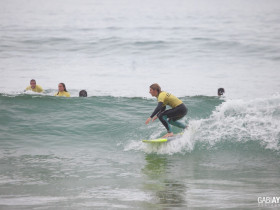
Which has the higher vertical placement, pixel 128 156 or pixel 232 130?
pixel 232 130

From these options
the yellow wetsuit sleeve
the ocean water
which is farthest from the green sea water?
the yellow wetsuit sleeve

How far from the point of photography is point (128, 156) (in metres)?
10.3

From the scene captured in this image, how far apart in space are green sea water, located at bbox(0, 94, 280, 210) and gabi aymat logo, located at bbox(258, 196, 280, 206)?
0.33 ft

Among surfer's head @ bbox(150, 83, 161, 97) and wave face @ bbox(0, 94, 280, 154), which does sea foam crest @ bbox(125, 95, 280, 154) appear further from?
surfer's head @ bbox(150, 83, 161, 97)

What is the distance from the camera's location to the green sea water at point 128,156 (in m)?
6.77

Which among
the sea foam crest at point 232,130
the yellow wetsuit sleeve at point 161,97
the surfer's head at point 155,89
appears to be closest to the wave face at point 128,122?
the sea foam crest at point 232,130

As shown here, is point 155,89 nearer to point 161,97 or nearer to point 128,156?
point 161,97

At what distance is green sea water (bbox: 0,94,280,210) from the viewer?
266 inches

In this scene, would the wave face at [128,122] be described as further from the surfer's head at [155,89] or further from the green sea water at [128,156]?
the surfer's head at [155,89]

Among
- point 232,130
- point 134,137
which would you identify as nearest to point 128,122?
point 134,137

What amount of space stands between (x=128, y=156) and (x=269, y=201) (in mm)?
4647

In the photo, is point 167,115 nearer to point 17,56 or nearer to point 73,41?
point 17,56

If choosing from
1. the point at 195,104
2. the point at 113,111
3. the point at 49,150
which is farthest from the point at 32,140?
the point at 195,104

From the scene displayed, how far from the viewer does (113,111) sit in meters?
14.9
